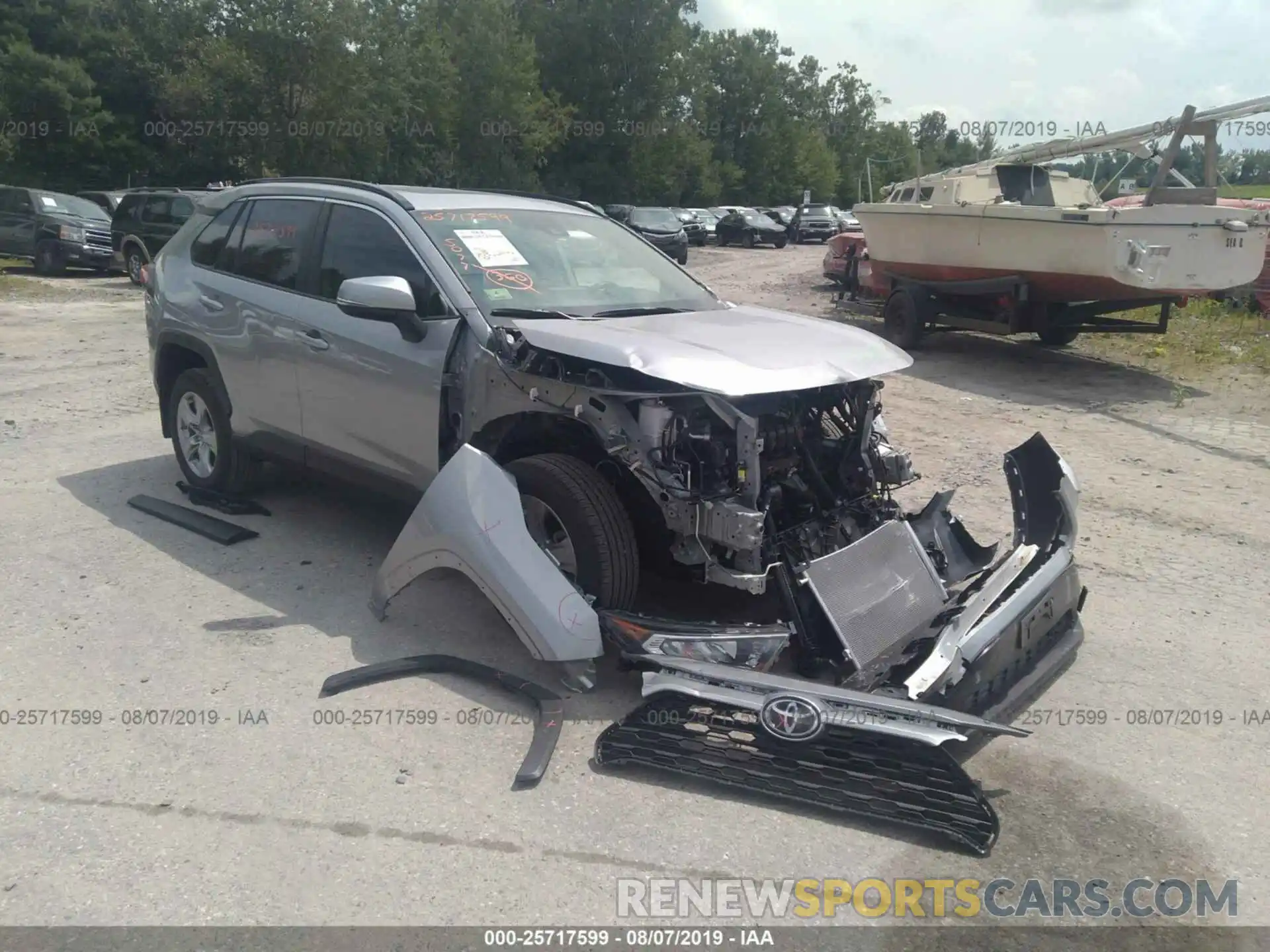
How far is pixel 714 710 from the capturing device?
370 cm

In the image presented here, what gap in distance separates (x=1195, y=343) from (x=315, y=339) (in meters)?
12.3

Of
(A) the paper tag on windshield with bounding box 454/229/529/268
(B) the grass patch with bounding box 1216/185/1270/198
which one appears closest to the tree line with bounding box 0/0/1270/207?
(B) the grass patch with bounding box 1216/185/1270/198

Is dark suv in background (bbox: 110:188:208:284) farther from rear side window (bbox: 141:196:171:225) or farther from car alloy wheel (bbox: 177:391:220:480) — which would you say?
car alloy wheel (bbox: 177:391:220:480)

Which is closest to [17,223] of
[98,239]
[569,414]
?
[98,239]

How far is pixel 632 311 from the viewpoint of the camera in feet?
16.3

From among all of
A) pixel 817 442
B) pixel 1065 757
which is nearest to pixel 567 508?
pixel 817 442

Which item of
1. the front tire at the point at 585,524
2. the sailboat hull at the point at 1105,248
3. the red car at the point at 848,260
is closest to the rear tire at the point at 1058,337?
the sailboat hull at the point at 1105,248

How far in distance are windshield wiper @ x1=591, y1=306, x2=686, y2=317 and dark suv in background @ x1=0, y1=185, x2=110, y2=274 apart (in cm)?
1857

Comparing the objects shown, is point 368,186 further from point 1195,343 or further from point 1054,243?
point 1195,343

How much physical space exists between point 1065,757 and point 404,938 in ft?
7.83

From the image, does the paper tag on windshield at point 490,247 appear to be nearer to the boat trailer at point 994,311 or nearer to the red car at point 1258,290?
the boat trailer at point 994,311

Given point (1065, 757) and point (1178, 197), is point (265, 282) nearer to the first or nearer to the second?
point (1065, 757)

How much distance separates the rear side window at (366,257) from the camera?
4.79 meters

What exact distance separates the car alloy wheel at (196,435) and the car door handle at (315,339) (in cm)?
120
